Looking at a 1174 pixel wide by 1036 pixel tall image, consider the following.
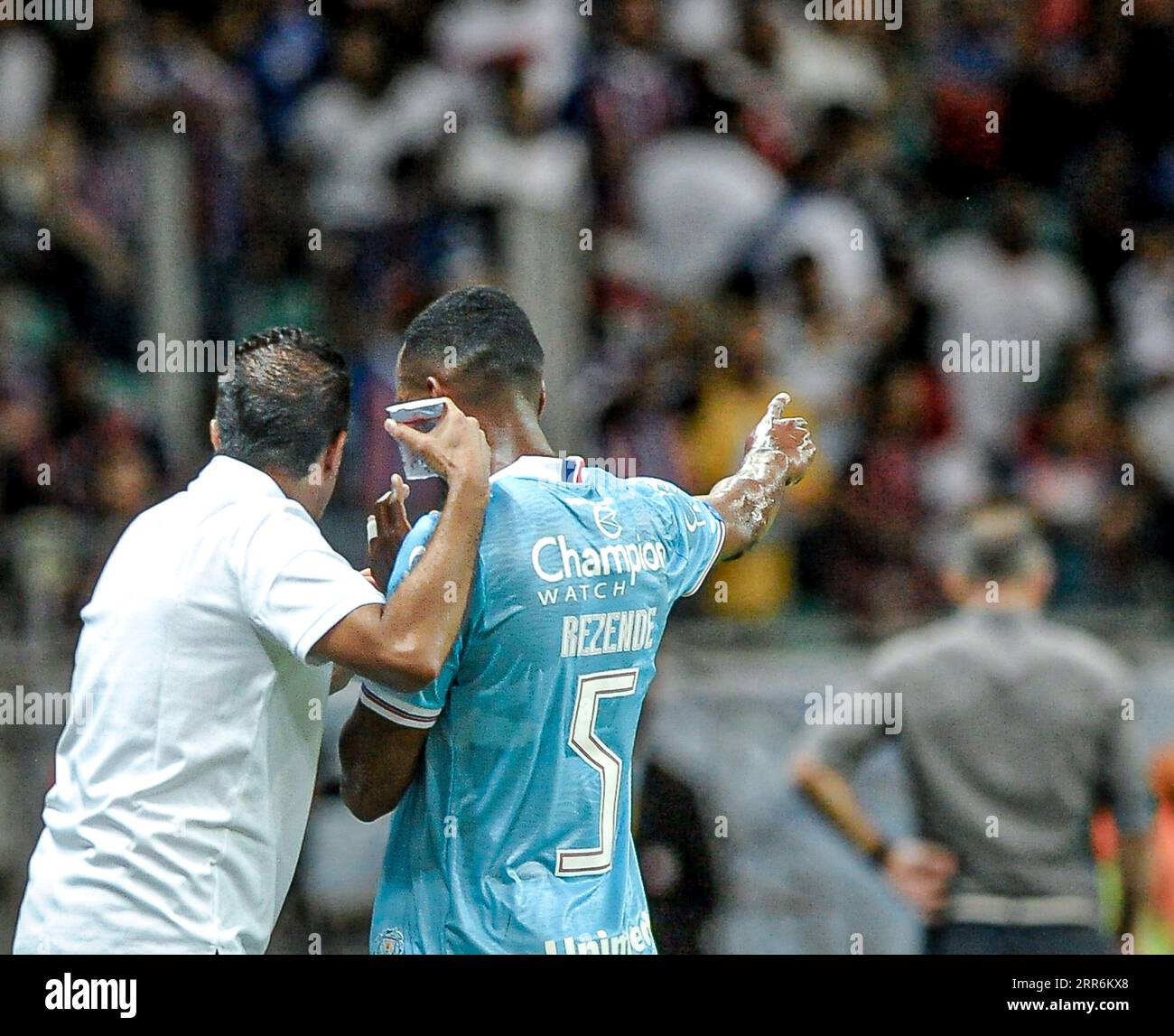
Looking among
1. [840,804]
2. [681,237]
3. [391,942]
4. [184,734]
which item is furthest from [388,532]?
[681,237]

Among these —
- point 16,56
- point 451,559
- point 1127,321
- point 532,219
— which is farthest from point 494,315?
point 16,56

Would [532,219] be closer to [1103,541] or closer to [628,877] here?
[1103,541]

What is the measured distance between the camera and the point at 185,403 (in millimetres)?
7254

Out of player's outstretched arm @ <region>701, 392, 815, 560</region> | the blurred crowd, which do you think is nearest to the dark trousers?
the blurred crowd

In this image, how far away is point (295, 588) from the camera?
2.96 metres

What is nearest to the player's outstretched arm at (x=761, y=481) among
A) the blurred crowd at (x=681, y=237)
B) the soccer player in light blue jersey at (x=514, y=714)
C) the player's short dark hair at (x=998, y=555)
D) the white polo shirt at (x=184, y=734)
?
the soccer player in light blue jersey at (x=514, y=714)

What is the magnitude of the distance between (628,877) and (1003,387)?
460 centimetres

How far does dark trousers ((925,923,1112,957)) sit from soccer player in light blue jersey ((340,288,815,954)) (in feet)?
6.66

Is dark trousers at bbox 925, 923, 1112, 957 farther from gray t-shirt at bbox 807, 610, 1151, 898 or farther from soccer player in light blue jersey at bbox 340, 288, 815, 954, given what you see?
soccer player in light blue jersey at bbox 340, 288, 815, 954

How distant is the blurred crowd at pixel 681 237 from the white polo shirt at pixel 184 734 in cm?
361

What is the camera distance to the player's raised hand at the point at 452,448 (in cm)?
303

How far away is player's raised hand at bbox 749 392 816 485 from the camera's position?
3773 millimetres

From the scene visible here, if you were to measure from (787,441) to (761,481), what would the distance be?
5.4 inches
